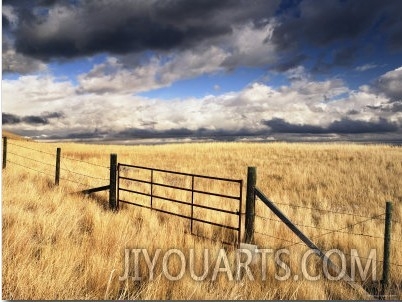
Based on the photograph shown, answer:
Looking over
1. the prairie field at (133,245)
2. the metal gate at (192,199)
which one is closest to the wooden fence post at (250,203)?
the metal gate at (192,199)

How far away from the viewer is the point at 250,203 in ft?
26.5

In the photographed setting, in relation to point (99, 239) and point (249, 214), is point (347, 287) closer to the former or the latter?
point (249, 214)

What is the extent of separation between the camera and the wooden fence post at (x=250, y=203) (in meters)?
8.05

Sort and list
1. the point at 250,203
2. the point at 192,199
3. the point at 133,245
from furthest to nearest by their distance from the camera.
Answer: the point at 192,199, the point at 250,203, the point at 133,245

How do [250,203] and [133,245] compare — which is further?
[250,203]

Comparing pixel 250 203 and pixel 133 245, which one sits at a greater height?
pixel 250 203

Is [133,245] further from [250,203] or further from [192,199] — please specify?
[250,203]

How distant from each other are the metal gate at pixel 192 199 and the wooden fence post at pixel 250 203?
0.18 m

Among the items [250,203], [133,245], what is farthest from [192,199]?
[133,245]

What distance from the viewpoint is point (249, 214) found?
26.7ft

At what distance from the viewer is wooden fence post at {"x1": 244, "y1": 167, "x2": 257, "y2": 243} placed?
317 inches

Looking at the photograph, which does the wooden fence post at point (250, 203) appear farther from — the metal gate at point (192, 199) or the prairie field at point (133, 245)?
the prairie field at point (133, 245)

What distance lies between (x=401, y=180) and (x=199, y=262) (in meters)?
17.1

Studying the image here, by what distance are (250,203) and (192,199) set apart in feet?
5.36
